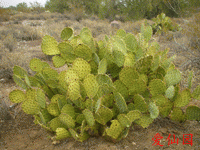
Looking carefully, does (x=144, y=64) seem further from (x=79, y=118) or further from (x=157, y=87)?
(x=79, y=118)

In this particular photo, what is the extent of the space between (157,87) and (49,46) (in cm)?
108

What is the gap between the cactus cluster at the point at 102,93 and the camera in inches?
48.4

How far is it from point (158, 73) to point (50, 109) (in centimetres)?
106

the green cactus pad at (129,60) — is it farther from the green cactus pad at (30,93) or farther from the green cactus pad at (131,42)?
the green cactus pad at (30,93)

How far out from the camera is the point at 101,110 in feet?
3.97

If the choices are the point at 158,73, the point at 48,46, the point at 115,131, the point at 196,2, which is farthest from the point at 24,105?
the point at 196,2

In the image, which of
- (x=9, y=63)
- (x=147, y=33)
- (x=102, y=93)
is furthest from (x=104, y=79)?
(x=9, y=63)

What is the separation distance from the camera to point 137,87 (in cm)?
138

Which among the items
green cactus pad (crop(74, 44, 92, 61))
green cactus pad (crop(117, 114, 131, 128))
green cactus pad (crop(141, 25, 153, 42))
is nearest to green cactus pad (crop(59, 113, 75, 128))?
green cactus pad (crop(117, 114, 131, 128))

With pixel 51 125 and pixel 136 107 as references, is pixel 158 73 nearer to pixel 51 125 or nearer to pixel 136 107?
pixel 136 107

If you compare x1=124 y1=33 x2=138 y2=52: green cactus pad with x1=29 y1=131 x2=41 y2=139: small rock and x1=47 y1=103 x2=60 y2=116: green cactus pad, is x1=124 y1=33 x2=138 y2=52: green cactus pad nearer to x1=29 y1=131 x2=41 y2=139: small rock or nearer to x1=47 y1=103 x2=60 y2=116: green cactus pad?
x1=47 y1=103 x2=60 y2=116: green cactus pad

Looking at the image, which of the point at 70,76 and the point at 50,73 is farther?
the point at 50,73

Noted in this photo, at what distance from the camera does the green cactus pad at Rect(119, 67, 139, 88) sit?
4.46 feet

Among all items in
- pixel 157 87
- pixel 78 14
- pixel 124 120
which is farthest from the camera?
pixel 78 14
